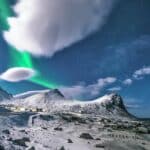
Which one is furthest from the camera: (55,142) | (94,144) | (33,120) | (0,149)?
(33,120)

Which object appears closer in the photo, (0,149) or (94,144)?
(0,149)

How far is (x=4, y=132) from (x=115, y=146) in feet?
55.3

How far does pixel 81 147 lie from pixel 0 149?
1432 cm

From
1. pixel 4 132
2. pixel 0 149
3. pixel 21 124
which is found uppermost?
pixel 21 124

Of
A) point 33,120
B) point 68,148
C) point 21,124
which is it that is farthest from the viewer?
point 33,120

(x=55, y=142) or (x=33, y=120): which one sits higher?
(x=33, y=120)

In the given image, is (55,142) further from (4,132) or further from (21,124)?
(21,124)

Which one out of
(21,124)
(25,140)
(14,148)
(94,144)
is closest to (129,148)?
(94,144)

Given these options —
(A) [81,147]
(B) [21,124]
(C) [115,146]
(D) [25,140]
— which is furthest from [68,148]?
(B) [21,124]

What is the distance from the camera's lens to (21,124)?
68.6 m

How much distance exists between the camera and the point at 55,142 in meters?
43.6

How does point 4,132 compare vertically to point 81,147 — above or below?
above

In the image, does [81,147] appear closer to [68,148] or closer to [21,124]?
[68,148]

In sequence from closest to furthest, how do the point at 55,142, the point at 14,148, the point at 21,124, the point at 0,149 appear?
the point at 0,149, the point at 14,148, the point at 55,142, the point at 21,124
